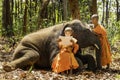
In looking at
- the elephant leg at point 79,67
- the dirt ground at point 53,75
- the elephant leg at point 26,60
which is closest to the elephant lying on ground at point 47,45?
the elephant leg at point 26,60

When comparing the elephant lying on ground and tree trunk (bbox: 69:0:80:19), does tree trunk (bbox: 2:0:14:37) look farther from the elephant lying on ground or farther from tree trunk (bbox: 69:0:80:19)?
the elephant lying on ground

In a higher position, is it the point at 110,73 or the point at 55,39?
Result: the point at 55,39

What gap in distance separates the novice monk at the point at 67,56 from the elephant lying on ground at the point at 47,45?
1.81 ft

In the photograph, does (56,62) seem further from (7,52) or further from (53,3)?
(53,3)

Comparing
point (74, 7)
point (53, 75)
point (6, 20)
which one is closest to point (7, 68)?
point (53, 75)

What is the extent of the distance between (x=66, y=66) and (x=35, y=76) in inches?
56.9

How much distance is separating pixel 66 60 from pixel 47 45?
1287mm

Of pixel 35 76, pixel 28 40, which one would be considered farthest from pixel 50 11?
pixel 35 76

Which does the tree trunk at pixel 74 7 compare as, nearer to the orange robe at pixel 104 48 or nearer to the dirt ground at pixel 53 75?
the dirt ground at pixel 53 75

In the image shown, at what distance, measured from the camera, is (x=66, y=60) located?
10.4m

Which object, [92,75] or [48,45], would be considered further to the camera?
[48,45]

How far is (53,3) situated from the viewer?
1559 inches

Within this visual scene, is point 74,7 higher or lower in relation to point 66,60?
higher

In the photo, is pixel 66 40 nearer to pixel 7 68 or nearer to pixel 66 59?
pixel 66 59
